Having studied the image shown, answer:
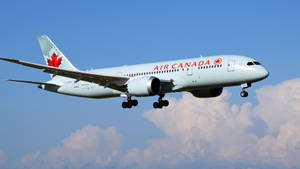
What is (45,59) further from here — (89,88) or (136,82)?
(136,82)

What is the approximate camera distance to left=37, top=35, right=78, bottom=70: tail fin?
68438 mm

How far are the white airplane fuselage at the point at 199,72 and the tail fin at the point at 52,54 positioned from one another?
8.79m

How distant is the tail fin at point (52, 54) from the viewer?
6844 cm

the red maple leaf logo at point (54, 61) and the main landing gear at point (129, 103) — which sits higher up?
the red maple leaf logo at point (54, 61)

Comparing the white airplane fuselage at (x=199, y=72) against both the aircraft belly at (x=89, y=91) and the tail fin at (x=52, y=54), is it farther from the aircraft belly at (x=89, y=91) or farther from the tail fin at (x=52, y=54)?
the tail fin at (x=52, y=54)

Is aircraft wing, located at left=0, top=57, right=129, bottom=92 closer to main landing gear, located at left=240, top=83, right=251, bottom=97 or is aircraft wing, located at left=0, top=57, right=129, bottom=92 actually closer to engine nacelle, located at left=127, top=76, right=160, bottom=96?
engine nacelle, located at left=127, top=76, right=160, bottom=96

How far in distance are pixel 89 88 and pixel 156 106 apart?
26.1 ft

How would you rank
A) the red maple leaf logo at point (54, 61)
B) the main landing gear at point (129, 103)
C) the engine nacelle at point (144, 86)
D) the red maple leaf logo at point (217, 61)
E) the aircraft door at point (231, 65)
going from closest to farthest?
the aircraft door at point (231, 65)
the red maple leaf logo at point (217, 61)
the engine nacelle at point (144, 86)
the main landing gear at point (129, 103)
the red maple leaf logo at point (54, 61)

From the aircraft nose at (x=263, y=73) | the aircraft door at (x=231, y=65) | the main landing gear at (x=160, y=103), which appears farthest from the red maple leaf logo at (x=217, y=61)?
the main landing gear at (x=160, y=103)

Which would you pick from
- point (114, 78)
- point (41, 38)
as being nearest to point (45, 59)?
point (41, 38)

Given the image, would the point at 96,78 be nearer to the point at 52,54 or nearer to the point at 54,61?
the point at 54,61

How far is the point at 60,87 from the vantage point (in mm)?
64875

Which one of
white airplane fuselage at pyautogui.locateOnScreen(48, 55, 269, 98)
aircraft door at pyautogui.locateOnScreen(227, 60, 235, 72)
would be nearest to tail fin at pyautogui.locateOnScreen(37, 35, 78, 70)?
white airplane fuselage at pyautogui.locateOnScreen(48, 55, 269, 98)

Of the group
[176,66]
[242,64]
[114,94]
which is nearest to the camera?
[242,64]
